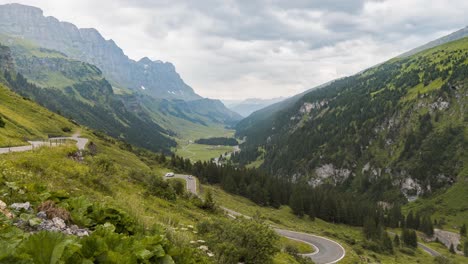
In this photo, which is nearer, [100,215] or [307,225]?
Answer: [100,215]

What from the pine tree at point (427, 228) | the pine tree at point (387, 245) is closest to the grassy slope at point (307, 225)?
the pine tree at point (387, 245)

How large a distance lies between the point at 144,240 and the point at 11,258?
4.60 metres

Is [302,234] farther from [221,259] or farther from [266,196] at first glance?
[221,259]

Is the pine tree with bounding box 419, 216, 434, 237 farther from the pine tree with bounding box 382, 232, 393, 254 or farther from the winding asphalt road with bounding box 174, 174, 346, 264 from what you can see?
the winding asphalt road with bounding box 174, 174, 346, 264

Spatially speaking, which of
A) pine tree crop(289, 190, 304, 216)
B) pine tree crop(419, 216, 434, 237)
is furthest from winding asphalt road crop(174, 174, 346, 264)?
pine tree crop(419, 216, 434, 237)

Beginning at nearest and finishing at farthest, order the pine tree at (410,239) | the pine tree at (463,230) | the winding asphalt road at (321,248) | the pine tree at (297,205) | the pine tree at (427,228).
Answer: the winding asphalt road at (321,248), the pine tree at (410,239), the pine tree at (297,205), the pine tree at (427,228), the pine tree at (463,230)

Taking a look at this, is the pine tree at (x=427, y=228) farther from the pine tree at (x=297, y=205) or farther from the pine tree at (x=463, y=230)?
the pine tree at (x=297, y=205)

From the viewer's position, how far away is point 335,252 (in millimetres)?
72312

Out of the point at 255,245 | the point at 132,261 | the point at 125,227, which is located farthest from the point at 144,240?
the point at 255,245

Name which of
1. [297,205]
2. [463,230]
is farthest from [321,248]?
[463,230]

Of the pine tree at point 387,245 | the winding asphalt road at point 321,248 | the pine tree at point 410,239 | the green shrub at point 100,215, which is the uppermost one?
the green shrub at point 100,215

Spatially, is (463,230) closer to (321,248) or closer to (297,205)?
(297,205)

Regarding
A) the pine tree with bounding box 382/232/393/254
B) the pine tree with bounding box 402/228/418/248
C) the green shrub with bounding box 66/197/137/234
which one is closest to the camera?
the green shrub with bounding box 66/197/137/234

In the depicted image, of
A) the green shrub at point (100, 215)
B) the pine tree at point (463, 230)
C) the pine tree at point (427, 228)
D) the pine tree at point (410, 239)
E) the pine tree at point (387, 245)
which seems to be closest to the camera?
the green shrub at point (100, 215)
